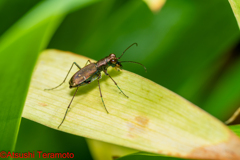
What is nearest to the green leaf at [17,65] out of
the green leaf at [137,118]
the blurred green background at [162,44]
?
the green leaf at [137,118]

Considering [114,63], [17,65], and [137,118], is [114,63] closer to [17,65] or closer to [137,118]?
[137,118]

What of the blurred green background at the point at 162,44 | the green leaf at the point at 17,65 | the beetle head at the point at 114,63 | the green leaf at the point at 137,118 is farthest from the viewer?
the beetle head at the point at 114,63

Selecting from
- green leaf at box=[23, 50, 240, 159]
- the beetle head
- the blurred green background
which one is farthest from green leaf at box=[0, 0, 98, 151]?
the beetle head

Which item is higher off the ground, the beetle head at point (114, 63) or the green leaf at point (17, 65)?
the beetle head at point (114, 63)

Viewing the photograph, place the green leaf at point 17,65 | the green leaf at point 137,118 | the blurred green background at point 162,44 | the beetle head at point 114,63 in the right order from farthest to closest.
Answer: the beetle head at point 114,63 < the blurred green background at point 162,44 < the green leaf at point 137,118 < the green leaf at point 17,65

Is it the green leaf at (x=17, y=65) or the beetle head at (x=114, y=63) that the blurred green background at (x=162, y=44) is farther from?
the green leaf at (x=17, y=65)

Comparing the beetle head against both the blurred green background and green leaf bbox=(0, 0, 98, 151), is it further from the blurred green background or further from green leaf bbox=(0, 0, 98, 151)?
green leaf bbox=(0, 0, 98, 151)

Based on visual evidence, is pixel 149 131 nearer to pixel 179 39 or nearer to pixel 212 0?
pixel 179 39

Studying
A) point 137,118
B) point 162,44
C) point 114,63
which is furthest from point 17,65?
point 162,44
